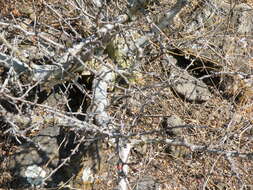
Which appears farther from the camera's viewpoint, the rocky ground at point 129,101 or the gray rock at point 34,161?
the gray rock at point 34,161

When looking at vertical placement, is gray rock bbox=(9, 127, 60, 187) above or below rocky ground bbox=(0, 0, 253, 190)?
below

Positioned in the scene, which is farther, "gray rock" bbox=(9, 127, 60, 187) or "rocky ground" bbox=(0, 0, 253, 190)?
"gray rock" bbox=(9, 127, 60, 187)

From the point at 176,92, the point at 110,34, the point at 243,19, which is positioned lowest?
the point at 176,92

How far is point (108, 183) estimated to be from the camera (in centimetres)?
295

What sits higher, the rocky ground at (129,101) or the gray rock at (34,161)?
the rocky ground at (129,101)

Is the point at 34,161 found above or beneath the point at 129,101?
beneath

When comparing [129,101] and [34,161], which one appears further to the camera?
[34,161]

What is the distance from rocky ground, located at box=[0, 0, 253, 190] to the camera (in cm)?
253

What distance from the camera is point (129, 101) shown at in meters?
3.02

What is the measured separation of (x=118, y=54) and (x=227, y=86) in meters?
1.54

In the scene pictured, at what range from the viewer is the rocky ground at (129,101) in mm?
2531

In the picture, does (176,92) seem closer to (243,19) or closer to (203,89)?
(203,89)

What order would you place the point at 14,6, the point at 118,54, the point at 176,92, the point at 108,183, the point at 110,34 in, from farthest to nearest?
the point at 176,92 < the point at 14,6 < the point at 118,54 < the point at 108,183 < the point at 110,34

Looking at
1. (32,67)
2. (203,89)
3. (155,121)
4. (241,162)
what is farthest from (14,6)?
(241,162)
